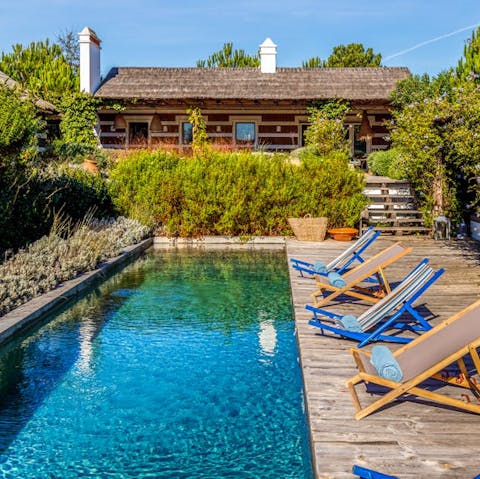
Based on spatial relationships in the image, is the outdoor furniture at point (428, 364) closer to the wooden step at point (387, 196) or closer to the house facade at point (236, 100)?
the wooden step at point (387, 196)

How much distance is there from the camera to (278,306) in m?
9.08

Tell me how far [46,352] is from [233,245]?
9.60m

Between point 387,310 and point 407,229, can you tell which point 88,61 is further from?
point 387,310

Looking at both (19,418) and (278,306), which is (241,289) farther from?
(19,418)

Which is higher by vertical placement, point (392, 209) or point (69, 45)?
point (69, 45)

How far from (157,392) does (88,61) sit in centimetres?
2239

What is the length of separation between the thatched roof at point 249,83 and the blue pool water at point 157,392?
A: 17.3 metres

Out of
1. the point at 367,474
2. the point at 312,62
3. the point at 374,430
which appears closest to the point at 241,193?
the point at 374,430

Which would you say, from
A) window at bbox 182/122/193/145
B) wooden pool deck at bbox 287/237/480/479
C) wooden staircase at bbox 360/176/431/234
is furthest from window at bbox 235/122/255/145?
wooden pool deck at bbox 287/237/480/479

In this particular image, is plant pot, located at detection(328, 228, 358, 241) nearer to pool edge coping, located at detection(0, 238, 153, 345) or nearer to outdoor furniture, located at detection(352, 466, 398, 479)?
pool edge coping, located at detection(0, 238, 153, 345)

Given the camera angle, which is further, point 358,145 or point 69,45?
point 69,45

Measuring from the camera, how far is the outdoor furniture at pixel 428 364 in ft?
13.1

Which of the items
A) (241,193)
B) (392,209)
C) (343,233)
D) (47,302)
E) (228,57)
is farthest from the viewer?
(228,57)

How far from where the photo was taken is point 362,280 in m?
7.26
